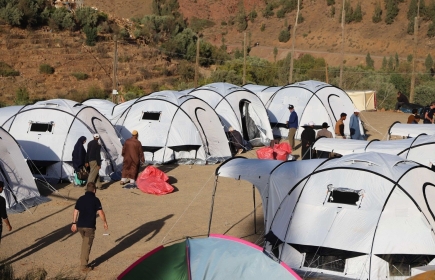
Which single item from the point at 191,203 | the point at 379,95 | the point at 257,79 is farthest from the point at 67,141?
the point at 257,79

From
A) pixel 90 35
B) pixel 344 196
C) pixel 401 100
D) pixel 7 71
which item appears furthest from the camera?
pixel 90 35

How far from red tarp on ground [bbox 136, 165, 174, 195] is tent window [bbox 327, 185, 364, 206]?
6.85 m

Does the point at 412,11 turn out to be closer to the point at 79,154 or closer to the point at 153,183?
the point at 153,183

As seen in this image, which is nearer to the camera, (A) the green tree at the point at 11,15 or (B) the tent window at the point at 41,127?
(B) the tent window at the point at 41,127

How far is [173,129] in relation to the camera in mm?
20938

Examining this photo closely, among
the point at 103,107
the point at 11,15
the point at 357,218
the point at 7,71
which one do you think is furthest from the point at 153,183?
the point at 11,15

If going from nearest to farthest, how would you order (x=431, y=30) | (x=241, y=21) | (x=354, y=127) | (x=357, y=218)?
(x=357, y=218)
(x=354, y=127)
(x=431, y=30)
(x=241, y=21)

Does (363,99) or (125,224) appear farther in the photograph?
(363,99)

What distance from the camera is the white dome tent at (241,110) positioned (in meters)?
24.1

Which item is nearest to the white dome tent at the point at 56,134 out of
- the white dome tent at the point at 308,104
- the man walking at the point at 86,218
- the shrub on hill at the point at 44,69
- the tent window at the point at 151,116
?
the tent window at the point at 151,116

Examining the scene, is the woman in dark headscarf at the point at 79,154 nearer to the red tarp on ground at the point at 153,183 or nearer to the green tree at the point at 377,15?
the red tarp on ground at the point at 153,183

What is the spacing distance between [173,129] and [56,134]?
3.84 m

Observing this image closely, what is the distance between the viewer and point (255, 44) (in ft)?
266

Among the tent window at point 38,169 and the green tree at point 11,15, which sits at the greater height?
the green tree at point 11,15
